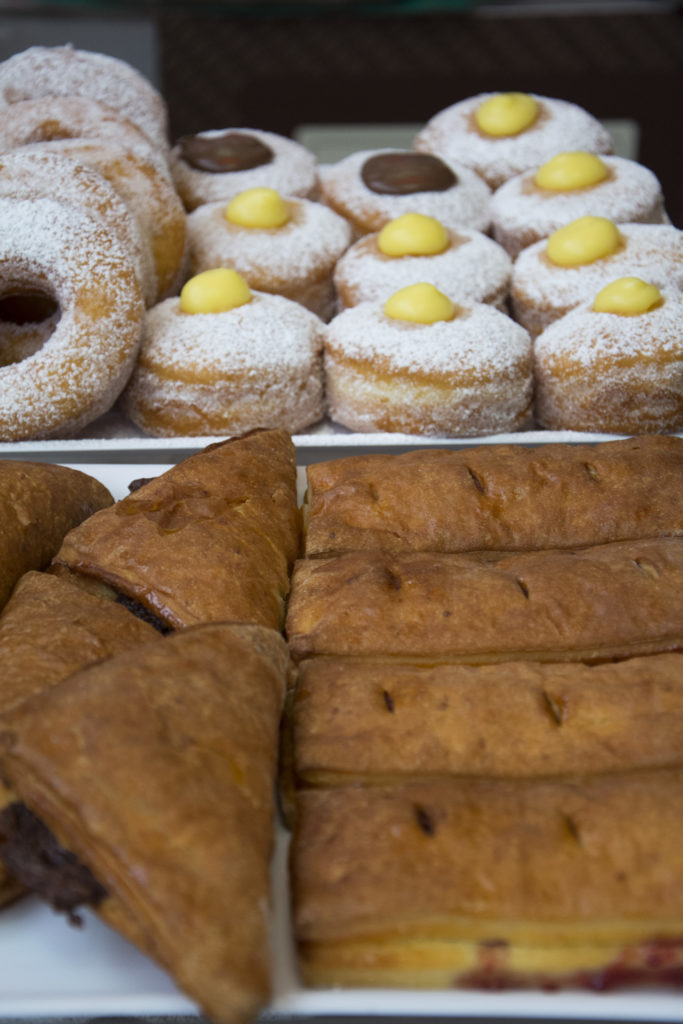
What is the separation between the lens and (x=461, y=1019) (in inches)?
41.6

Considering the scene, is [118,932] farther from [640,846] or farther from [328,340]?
[328,340]

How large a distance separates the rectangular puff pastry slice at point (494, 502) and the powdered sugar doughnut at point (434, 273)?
84cm

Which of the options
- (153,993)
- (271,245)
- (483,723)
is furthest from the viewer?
(271,245)

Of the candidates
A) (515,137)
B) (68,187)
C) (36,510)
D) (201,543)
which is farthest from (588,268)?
(36,510)

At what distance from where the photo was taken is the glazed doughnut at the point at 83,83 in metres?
2.92

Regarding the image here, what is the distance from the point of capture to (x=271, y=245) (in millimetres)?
2742

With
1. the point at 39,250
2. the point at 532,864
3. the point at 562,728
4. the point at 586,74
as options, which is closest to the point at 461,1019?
the point at 532,864

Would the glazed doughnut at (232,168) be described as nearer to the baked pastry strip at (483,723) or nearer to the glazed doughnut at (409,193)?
the glazed doughnut at (409,193)

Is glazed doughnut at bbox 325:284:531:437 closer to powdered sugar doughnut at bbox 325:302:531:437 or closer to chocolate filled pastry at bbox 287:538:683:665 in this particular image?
powdered sugar doughnut at bbox 325:302:531:437

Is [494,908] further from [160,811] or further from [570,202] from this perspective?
[570,202]

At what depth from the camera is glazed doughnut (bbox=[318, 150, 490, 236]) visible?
2.99 metres

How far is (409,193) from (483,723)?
7.20ft

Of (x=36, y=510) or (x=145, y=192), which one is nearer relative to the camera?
(x=36, y=510)

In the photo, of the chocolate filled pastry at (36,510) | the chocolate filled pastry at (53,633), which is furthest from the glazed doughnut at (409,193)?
the chocolate filled pastry at (53,633)
